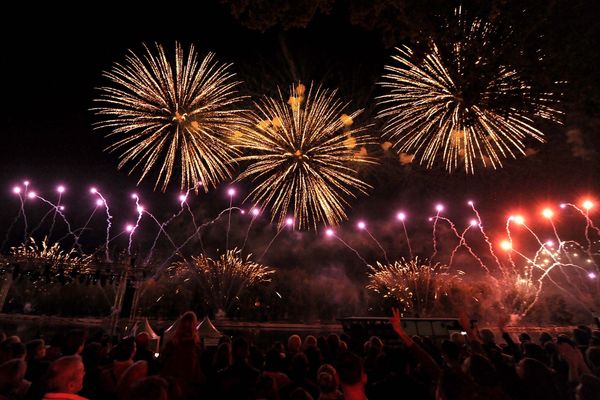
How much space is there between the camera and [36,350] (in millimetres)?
5996

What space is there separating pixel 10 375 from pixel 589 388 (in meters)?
7.78

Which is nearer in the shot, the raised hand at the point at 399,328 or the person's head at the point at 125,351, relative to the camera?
the raised hand at the point at 399,328

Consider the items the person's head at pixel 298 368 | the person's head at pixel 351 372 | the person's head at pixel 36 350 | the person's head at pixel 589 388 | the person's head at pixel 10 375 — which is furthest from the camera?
the person's head at pixel 36 350

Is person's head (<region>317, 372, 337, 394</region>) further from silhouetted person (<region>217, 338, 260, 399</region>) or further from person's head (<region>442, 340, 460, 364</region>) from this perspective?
person's head (<region>442, 340, 460, 364</region>)

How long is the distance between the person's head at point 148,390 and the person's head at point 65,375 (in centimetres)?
122

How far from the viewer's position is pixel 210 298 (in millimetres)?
61906

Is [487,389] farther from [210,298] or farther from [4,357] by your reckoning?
[210,298]

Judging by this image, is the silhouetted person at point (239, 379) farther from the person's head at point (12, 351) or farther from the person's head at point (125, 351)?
the person's head at point (12, 351)

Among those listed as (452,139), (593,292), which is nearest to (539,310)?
(593,292)

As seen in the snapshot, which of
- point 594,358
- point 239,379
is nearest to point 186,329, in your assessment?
point 239,379

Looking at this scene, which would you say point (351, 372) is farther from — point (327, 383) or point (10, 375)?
point (10, 375)

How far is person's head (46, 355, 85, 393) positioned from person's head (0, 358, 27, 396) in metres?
1.65

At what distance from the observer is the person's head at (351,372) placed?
405cm

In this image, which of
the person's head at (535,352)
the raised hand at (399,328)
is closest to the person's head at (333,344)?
the raised hand at (399,328)
